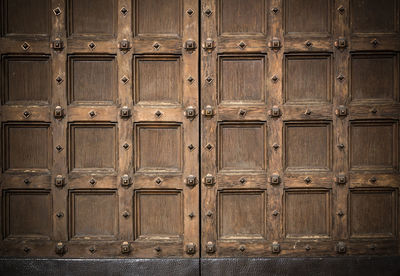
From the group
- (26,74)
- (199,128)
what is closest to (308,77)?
(199,128)

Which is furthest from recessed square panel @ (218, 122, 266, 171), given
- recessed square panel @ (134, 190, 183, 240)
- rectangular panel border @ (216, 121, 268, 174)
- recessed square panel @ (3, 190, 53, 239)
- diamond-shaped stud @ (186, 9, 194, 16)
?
recessed square panel @ (3, 190, 53, 239)

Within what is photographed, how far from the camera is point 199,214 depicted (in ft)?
8.50

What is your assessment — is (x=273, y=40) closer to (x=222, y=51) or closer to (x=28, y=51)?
(x=222, y=51)

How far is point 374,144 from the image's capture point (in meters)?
2.58

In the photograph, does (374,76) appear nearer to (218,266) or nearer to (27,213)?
(218,266)

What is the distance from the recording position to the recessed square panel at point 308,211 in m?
2.60

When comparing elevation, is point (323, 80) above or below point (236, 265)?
above

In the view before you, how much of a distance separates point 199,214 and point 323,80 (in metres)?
1.18

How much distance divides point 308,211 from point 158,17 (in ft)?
5.18

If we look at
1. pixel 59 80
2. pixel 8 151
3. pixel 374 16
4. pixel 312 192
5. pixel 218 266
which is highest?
pixel 374 16

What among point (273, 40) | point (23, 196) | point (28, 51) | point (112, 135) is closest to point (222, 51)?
point (273, 40)

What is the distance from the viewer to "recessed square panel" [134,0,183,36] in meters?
2.55

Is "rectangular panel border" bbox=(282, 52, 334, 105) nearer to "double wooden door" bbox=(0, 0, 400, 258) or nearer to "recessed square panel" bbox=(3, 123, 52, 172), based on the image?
"double wooden door" bbox=(0, 0, 400, 258)

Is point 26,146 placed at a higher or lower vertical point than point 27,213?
higher
